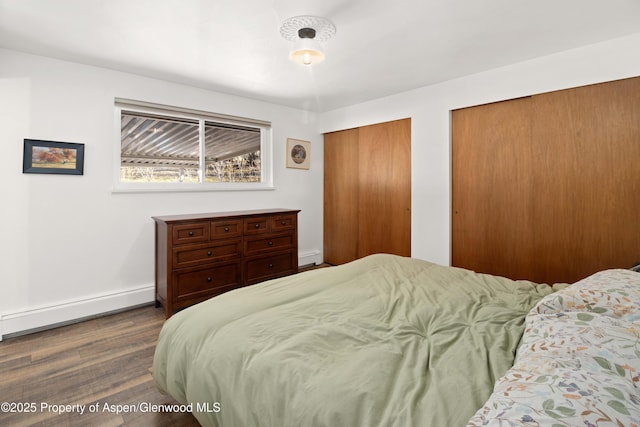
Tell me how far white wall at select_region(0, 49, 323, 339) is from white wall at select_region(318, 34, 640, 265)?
2475mm

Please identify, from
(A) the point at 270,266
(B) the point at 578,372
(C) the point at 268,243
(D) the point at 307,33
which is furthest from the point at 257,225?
(B) the point at 578,372

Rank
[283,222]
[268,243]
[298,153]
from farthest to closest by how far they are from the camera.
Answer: [298,153] → [283,222] → [268,243]

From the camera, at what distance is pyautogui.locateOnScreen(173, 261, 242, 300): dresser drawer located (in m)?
2.84

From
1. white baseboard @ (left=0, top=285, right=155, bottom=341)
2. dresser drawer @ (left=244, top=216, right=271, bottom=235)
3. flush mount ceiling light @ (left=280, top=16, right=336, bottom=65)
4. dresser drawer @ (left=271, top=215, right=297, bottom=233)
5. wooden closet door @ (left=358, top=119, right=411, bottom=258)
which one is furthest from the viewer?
wooden closet door @ (left=358, top=119, right=411, bottom=258)

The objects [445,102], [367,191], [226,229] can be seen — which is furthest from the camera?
[367,191]

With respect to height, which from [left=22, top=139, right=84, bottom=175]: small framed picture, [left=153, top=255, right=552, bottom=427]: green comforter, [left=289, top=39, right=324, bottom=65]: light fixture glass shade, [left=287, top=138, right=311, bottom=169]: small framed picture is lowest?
[left=153, top=255, right=552, bottom=427]: green comforter

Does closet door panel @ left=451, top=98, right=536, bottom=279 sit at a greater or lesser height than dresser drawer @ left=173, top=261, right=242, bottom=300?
greater

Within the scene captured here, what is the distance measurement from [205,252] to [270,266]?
0.80m

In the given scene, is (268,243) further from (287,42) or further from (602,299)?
(602,299)

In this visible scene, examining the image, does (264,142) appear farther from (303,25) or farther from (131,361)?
(131,361)

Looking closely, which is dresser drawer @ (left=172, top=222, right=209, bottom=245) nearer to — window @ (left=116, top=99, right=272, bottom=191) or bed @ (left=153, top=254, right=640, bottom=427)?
window @ (left=116, top=99, right=272, bottom=191)

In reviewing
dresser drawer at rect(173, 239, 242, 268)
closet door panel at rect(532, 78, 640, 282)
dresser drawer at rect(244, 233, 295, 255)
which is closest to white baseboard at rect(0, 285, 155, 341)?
dresser drawer at rect(173, 239, 242, 268)

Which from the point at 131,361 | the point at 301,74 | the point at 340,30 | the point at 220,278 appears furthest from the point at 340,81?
the point at 131,361

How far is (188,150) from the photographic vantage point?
3.54 meters
